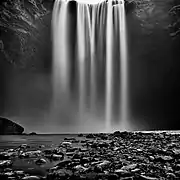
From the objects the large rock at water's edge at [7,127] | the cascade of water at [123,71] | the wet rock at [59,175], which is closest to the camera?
the wet rock at [59,175]

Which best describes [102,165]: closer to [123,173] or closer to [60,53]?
[123,173]

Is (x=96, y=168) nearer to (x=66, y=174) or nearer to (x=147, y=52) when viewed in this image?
(x=66, y=174)

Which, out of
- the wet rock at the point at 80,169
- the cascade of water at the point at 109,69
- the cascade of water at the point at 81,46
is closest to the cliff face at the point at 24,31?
the cascade of water at the point at 81,46

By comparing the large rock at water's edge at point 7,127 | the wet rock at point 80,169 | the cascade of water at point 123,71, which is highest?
the cascade of water at point 123,71

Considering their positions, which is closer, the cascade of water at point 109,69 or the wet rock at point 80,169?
the wet rock at point 80,169

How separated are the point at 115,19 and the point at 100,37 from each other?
190 centimetres

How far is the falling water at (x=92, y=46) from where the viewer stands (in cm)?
1731

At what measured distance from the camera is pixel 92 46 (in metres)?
17.6

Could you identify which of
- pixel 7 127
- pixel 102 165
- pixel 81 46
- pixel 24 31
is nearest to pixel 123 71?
pixel 81 46

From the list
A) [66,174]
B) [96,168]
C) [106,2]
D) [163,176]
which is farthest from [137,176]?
[106,2]

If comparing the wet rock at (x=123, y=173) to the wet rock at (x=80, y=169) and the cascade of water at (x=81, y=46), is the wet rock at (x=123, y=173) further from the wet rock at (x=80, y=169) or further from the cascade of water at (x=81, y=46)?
the cascade of water at (x=81, y=46)

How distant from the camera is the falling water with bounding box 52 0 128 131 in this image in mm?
17312

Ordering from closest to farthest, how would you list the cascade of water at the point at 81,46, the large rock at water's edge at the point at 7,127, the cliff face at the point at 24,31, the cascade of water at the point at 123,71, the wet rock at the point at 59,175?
the wet rock at the point at 59,175 < the large rock at water's edge at the point at 7,127 < the cliff face at the point at 24,31 < the cascade of water at the point at 123,71 < the cascade of water at the point at 81,46

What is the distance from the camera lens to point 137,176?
276cm
